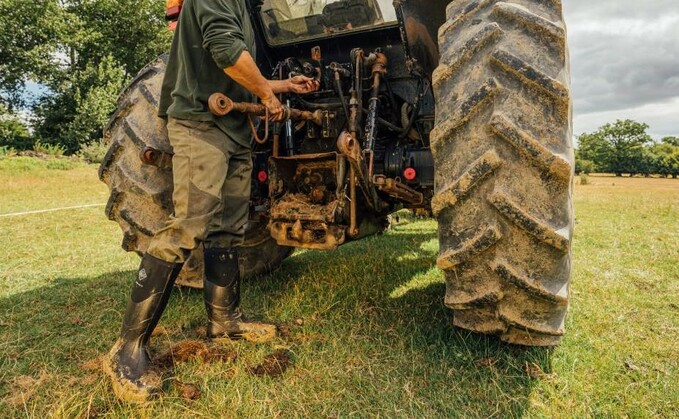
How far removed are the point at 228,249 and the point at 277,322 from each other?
0.52 meters

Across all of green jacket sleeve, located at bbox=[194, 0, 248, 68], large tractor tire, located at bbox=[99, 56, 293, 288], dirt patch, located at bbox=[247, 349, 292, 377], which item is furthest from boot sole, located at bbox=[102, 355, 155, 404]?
green jacket sleeve, located at bbox=[194, 0, 248, 68]

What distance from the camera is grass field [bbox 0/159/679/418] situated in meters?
1.83

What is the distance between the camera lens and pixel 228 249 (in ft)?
8.41

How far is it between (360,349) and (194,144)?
1.30 metres

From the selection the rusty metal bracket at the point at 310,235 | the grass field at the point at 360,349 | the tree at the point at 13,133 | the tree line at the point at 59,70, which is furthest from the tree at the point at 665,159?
the rusty metal bracket at the point at 310,235

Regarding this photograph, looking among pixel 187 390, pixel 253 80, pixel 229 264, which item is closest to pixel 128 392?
pixel 187 390

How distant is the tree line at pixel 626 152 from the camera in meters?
74.2

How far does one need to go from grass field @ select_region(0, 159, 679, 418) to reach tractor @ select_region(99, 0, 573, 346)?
25 centimetres

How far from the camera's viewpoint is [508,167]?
1.77 metres

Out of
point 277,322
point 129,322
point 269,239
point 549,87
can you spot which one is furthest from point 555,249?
point 269,239

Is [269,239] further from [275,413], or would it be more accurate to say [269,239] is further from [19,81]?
[19,81]

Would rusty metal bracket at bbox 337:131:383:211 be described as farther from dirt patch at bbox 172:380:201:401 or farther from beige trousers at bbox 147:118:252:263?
dirt patch at bbox 172:380:201:401

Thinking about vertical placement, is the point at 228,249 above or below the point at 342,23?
below

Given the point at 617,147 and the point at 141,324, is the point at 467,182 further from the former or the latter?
the point at 617,147
